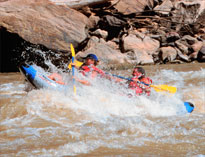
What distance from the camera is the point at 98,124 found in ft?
12.0

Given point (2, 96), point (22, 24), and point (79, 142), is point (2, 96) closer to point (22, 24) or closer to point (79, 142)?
point (79, 142)

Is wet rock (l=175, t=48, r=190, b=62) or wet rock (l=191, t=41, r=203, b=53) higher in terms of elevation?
wet rock (l=191, t=41, r=203, b=53)

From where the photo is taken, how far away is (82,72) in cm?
539

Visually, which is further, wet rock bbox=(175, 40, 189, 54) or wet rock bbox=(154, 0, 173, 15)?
wet rock bbox=(154, 0, 173, 15)

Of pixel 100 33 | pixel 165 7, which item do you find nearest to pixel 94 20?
pixel 100 33

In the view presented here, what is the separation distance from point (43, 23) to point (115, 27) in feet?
11.4

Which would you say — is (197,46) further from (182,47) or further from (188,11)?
(188,11)

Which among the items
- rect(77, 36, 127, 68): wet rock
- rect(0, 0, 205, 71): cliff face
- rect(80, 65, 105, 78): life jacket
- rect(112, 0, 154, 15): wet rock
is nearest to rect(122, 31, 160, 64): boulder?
rect(0, 0, 205, 71): cliff face

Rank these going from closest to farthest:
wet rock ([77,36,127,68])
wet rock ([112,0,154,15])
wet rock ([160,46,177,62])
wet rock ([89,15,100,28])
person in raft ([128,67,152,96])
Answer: person in raft ([128,67,152,96]), wet rock ([77,36,127,68]), wet rock ([160,46,177,62]), wet rock ([89,15,100,28]), wet rock ([112,0,154,15])

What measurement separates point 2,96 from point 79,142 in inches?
109

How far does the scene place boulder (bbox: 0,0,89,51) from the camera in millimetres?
8070

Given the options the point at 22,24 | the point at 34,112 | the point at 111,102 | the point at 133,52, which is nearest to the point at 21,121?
the point at 34,112

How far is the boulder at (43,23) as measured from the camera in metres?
8.07

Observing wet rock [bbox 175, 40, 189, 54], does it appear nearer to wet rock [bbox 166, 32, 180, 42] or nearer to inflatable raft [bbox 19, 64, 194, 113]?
wet rock [bbox 166, 32, 180, 42]
